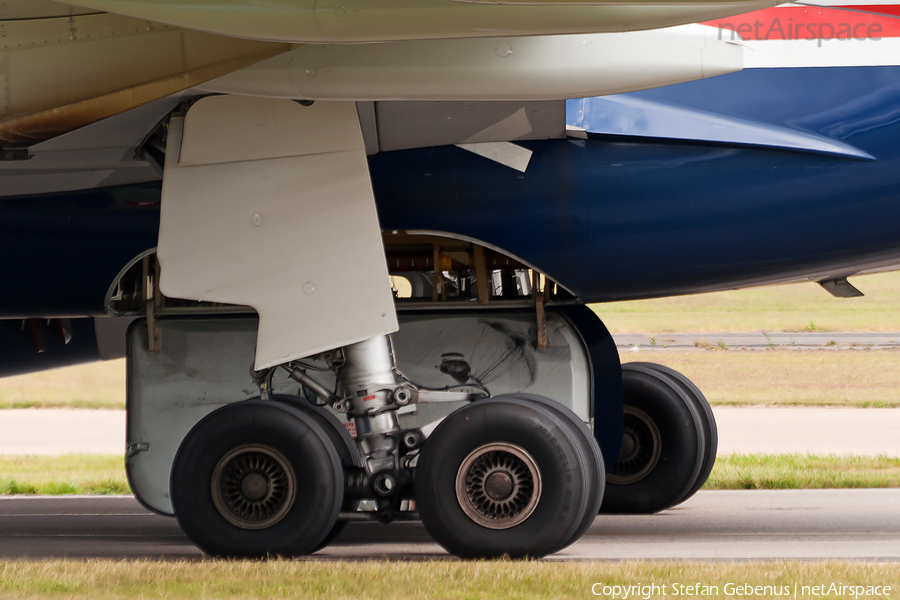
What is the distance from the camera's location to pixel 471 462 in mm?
5617

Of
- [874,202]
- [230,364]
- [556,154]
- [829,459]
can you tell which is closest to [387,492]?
[230,364]

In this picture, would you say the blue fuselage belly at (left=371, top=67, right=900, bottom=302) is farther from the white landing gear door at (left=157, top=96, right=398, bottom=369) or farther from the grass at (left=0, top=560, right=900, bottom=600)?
the grass at (left=0, top=560, right=900, bottom=600)

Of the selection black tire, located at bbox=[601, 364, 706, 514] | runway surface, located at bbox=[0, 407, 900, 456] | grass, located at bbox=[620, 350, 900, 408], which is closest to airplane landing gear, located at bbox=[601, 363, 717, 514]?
black tire, located at bbox=[601, 364, 706, 514]

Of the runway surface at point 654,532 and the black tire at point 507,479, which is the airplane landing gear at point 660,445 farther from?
the black tire at point 507,479

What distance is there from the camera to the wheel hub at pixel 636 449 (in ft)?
25.5

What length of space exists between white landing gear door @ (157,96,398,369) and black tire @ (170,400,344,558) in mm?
437

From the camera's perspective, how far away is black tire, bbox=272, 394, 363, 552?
19.5 feet

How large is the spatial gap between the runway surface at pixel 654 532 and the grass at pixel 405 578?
936 mm

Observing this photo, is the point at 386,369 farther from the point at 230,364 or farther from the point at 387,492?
the point at 230,364

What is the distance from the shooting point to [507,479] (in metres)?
5.59

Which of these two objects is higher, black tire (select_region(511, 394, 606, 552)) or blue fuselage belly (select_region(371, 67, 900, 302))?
blue fuselage belly (select_region(371, 67, 900, 302))

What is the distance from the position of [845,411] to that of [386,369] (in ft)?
36.1

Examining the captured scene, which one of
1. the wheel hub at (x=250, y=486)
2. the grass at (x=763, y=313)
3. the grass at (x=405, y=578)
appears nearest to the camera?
the grass at (x=405, y=578)

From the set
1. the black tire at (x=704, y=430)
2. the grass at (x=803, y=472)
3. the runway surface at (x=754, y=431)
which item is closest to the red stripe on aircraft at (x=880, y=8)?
the black tire at (x=704, y=430)
